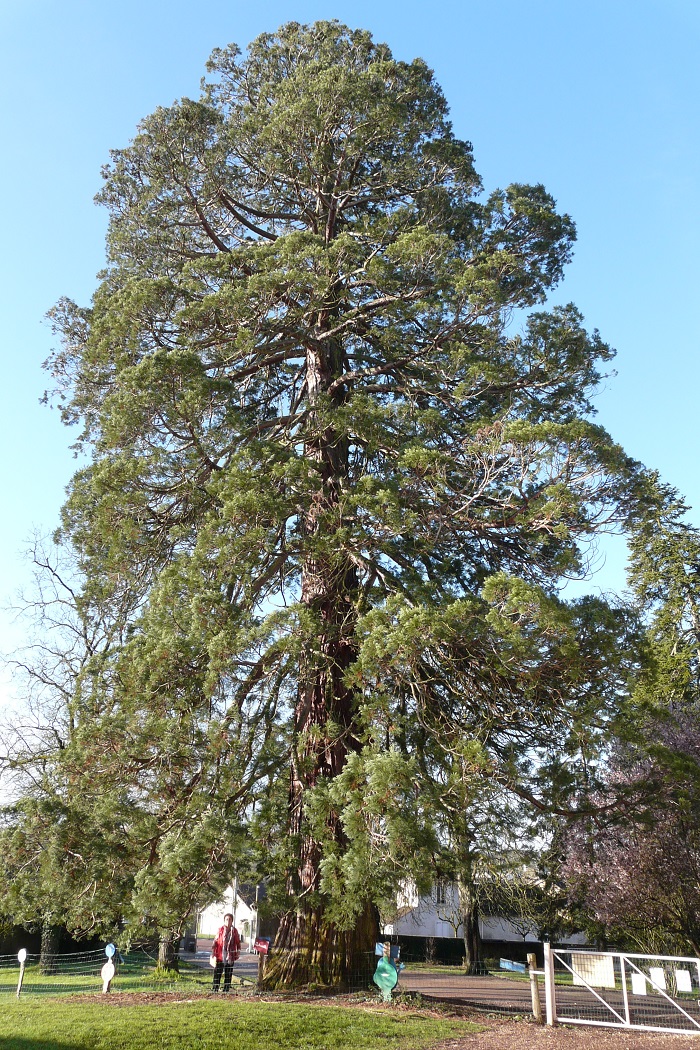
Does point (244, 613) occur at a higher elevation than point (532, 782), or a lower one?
higher

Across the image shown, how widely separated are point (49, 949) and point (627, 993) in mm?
12234

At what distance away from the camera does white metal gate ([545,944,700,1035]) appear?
7.94m

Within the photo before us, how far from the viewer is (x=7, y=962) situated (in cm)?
1966

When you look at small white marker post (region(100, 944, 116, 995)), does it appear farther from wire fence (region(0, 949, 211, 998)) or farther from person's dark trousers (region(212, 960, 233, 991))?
person's dark trousers (region(212, 960, 233, 991))

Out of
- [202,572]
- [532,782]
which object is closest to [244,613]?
[202,572]

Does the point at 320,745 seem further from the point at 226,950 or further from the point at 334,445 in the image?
the point at 334,445

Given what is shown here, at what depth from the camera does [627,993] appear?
28.4 ft

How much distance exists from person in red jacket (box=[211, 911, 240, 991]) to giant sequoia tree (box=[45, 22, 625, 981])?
130cm

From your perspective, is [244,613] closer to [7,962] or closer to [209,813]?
[209,813]

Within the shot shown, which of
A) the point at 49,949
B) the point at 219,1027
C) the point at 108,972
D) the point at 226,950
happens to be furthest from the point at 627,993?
the point at 49,949

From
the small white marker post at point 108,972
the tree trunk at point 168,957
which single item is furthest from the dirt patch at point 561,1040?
the tree trunk at point 168,957

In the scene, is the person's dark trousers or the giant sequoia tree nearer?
the giant sequoia tree

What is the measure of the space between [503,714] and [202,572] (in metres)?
3.87

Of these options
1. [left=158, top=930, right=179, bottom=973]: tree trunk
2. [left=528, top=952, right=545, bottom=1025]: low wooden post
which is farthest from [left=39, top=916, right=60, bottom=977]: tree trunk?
[left=528, top=952, right=545, bottom=1025]: low wooden post
